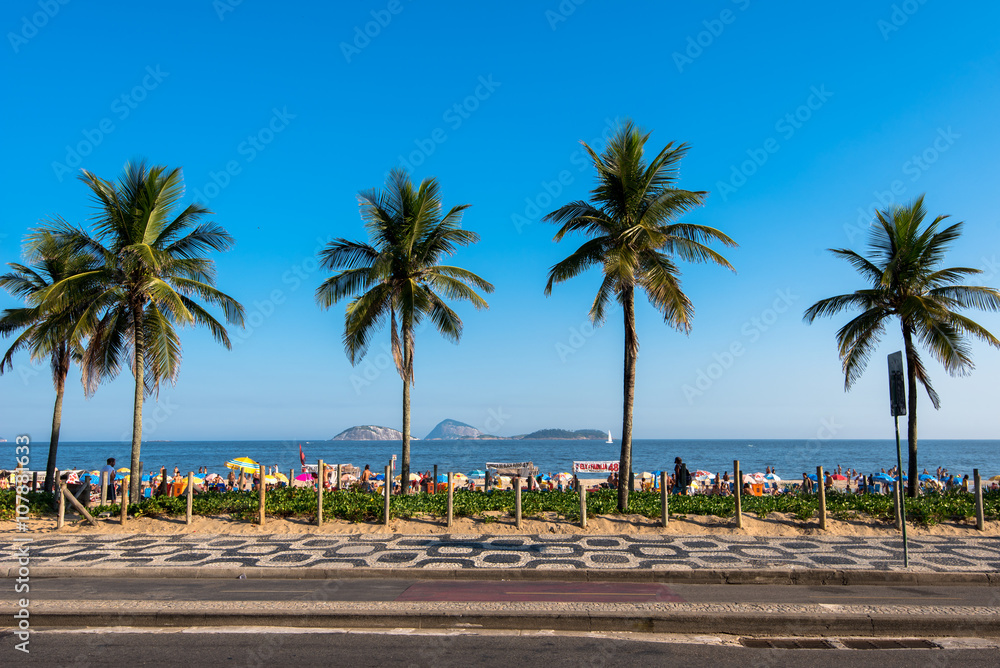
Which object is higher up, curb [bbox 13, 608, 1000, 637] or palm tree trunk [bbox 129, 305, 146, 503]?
palm tree trunk [bbox 129, 305, 146, 503]

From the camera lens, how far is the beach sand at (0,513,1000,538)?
15.0 metres

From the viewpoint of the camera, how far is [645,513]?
1608 cm

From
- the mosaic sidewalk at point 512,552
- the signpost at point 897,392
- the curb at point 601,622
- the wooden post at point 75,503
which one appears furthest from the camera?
the wooden post at point 75,503

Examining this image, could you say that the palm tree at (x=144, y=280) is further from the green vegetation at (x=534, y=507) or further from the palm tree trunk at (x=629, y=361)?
the palm tree trunk at (x=629, y=361)

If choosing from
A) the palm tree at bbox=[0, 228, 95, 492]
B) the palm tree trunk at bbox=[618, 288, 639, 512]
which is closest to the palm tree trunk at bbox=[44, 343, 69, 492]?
the palm tree at bbox=[0, 228, 95, 492]

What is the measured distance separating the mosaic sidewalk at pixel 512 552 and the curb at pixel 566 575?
0.36 meters

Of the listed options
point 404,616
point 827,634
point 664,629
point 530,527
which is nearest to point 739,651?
point 664,629

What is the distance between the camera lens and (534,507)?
16.4 metres

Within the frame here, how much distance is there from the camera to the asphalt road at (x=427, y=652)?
20.7 ft

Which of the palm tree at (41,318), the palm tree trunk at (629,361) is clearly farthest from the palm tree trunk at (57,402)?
the palm tree trunk at (629,361)

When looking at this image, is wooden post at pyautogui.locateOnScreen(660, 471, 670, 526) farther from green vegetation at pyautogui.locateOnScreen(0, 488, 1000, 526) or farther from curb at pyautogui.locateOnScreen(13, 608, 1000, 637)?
curb at pyautogui.locateOnScreen(13, 608, 1000, 637)

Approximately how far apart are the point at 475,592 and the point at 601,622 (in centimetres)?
246

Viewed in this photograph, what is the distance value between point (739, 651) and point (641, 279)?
1152 centimetres

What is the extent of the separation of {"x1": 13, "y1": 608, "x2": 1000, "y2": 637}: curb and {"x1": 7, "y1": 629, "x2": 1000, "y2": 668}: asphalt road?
13.0 inches
